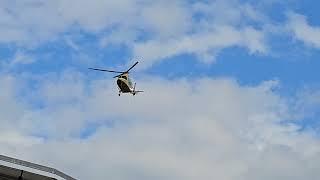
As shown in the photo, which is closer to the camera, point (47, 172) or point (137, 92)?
point (47, 172)

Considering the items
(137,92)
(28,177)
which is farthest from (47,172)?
(137,92)

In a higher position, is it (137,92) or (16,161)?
(137,92)

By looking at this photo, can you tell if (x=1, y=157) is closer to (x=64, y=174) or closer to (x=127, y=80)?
(x=64, y=174)

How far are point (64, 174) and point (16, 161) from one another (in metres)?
3.93

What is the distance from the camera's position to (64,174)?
47.9 metres

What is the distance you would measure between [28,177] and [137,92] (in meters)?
28.6

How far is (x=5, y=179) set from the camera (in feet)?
156

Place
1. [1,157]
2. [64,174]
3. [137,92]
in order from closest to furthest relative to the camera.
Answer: [1,157]
[64,174]
[137,92]

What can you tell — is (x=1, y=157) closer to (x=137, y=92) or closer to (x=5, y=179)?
(x=5, y=179)

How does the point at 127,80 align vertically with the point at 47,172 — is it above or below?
above

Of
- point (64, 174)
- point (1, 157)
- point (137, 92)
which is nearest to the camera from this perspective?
point (1, 157)

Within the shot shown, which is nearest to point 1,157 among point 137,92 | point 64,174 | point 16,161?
point 16,161

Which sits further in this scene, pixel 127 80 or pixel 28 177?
pixel 127 80

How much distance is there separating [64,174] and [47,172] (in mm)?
1432
